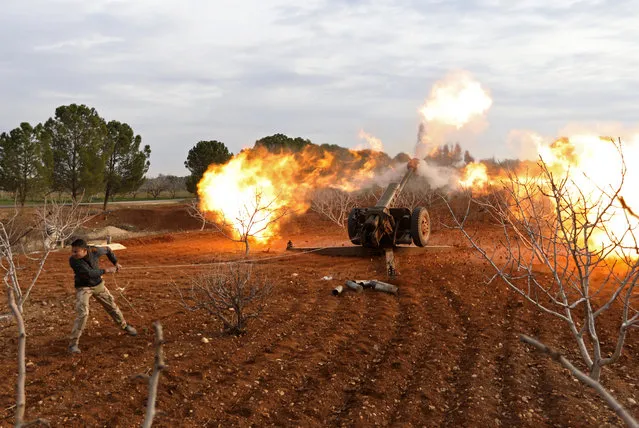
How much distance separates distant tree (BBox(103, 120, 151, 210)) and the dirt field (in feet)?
94.8

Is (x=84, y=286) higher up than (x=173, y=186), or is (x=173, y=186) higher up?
(x=173, y=186)

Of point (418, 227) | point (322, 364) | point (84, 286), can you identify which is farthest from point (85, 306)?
point (418, 227)

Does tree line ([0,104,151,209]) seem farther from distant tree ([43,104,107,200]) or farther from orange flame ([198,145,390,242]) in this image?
orange flame ([198,145,390,242])

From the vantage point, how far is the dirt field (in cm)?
600

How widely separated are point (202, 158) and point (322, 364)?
36.5 metres

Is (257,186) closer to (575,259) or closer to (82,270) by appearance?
(82,270)

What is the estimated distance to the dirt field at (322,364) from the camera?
236 inches

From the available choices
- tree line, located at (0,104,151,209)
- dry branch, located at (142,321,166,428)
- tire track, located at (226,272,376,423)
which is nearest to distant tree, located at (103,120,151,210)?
tree line, located at (0,104,151,209)

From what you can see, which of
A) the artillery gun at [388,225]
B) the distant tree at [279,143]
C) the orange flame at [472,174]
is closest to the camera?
the artillery gun at [388,225]

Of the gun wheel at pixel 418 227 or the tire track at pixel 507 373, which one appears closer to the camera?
the tire track at pixel 507 373

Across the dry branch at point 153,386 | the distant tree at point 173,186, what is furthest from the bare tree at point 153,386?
the distant tree at point 173,186

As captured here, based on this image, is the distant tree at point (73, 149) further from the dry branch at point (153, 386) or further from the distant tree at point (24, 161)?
the dry branch at point (153, 386)

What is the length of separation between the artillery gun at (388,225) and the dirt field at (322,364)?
2.49m

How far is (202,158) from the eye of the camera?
42.3 metres
